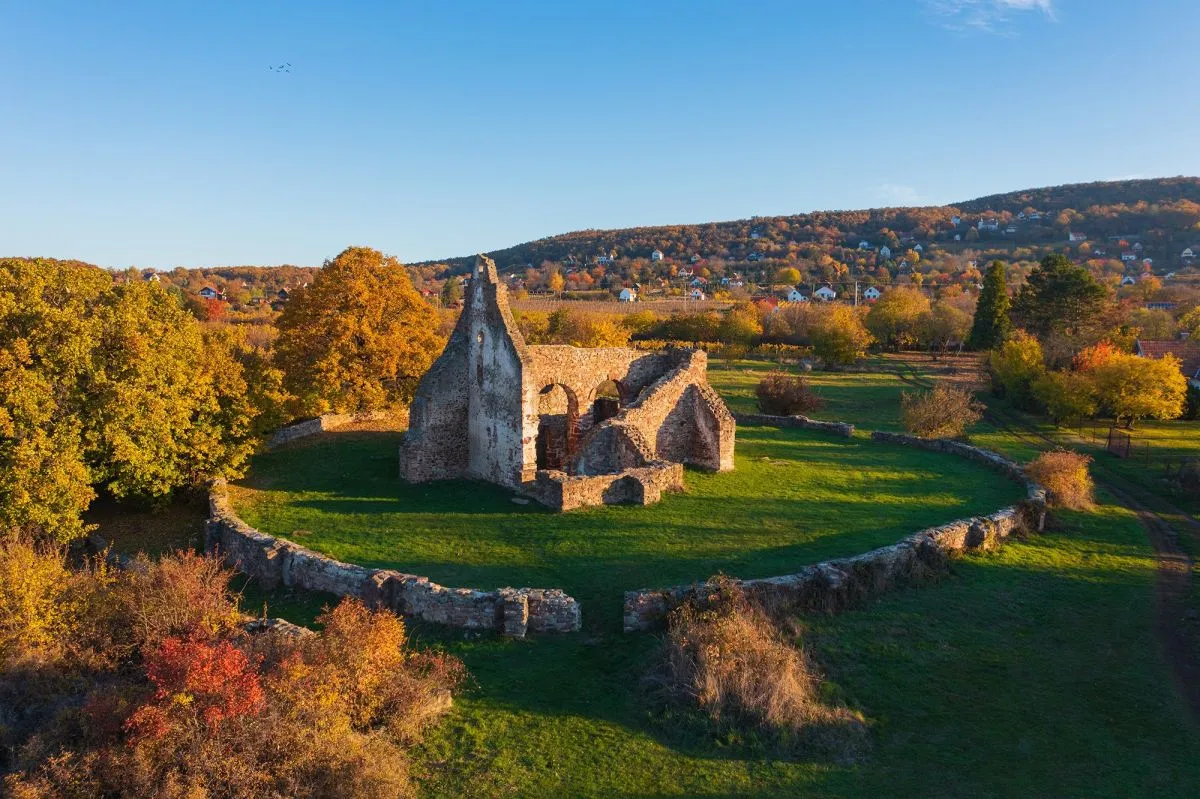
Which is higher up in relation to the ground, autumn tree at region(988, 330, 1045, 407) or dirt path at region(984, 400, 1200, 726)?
autumn tree at region(988, 330, 1045, 407)

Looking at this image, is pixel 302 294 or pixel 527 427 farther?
pixel 302 294

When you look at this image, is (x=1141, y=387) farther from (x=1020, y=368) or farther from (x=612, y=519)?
(x=612, y=519)

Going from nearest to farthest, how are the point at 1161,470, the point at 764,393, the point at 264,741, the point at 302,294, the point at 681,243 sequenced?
the point at 264,741 → the point at 1161,470 → the point at 302,294 → the point at 764,393 → the point at 681,243

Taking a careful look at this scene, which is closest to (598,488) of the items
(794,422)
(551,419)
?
(551,419)

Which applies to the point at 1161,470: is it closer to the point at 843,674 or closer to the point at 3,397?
the point at 843,674

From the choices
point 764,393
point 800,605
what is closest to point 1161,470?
point 764,393

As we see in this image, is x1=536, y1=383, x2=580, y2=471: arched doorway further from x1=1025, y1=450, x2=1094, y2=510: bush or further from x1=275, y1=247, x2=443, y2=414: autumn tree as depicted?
x1=1025, y1=450, x2=1094, y2=510: bush

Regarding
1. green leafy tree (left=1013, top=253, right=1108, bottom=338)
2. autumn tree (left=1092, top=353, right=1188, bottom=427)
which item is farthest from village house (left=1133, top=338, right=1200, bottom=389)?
autumn tree (left=1092, top=353, right=1188, bottom=427)
